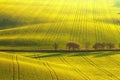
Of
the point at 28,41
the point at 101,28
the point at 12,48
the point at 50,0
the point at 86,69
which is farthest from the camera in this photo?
the point at 50,0

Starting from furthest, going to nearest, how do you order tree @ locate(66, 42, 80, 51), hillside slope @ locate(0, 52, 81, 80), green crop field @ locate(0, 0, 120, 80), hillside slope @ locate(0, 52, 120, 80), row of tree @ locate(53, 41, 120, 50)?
1. row of tree @ locate(53, 41, 120, 50)
2. tree @ locate(66, 42, 80, 51)
3. green crop field @ locate(0, 0, 120, 80)
4. hillside slope @ locate(0, 52, 120, 80)
5. hillside slope @ locate(0, 52, 81, 80)

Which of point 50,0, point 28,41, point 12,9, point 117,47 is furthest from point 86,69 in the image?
point 50,0

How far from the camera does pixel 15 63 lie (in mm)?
39969

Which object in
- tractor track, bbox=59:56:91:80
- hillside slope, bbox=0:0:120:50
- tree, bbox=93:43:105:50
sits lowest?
tractor track, bbox=59:56:91:80

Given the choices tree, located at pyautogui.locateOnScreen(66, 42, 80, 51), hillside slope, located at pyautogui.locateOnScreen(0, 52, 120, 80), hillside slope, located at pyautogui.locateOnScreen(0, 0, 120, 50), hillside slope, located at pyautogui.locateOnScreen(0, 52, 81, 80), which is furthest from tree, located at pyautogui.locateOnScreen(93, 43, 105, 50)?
hillside slope, located at pyautogui.locateOnScreen(0, 52, 81, 80)

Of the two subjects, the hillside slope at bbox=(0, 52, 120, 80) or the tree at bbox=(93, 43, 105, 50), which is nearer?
the hillside slope at bbox=(0, 52, 120, 80)

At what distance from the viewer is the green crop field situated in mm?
38094

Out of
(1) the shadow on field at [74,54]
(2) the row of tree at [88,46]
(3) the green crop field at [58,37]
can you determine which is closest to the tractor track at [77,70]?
(3) the green crop field at [58,37]

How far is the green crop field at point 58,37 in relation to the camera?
38.1 metres

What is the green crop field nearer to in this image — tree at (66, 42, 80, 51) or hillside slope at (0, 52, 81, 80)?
hillside slope at (0, 52, 81, 80)

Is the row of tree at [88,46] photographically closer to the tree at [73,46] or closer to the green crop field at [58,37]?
the tree at [73,46]

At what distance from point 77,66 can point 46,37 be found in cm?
2709

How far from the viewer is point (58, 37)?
233ft

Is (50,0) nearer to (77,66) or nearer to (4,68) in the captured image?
(77,66)
